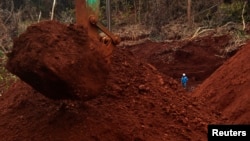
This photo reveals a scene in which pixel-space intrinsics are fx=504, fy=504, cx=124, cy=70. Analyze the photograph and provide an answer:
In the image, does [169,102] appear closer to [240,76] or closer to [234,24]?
[240,76]

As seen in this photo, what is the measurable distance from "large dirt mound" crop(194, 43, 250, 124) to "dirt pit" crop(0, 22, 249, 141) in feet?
1.56

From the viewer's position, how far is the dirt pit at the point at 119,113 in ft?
15.0

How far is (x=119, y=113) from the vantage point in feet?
15.9

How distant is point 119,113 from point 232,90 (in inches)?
123

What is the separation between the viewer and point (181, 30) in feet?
60.3

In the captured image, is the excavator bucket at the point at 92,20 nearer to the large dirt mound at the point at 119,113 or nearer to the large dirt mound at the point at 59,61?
the large dirt mound at the point at 59,61

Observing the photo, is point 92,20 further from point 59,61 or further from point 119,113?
point 119,113

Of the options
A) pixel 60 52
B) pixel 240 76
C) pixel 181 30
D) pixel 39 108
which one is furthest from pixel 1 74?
pixel 181 30

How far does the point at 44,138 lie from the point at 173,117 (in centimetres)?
137

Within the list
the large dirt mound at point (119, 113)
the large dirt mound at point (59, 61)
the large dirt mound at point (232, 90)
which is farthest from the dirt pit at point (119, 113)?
the large dirt mound at point (232, 90)

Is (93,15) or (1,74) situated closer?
(93,15)

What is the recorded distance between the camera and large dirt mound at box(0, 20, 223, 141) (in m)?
4.56

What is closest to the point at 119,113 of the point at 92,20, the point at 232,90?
the point at 92,20

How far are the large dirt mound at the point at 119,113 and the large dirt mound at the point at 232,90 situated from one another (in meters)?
0.67
